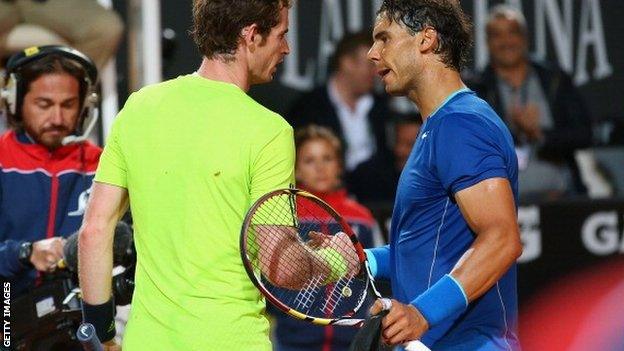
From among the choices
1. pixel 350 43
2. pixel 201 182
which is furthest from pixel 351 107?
pixel 201 182

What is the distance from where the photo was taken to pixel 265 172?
12.6 feet

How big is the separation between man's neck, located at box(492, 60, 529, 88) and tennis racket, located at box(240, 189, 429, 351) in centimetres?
415

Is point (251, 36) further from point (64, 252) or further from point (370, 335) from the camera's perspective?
point (64, 252)

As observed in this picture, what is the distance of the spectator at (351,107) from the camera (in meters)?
8.20

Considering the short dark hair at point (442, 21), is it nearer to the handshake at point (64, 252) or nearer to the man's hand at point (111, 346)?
the handshake at point (64, 252)

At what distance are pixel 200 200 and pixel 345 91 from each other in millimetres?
4561

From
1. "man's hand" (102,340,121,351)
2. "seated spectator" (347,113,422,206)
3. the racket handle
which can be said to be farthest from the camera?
"seated spectator" (347,113,422,206)

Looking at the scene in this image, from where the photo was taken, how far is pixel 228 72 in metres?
3.99

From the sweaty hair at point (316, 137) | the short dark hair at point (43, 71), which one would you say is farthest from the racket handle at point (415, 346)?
the sweaty hair at point (316, 137)

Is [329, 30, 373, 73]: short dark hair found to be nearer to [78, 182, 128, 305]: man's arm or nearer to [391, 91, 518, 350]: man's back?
[391, 91, 518, 350]: man's back

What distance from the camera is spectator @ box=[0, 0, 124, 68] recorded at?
689 cm

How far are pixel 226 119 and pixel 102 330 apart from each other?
81 cm

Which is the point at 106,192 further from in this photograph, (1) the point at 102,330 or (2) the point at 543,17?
(2) the point at 543,17

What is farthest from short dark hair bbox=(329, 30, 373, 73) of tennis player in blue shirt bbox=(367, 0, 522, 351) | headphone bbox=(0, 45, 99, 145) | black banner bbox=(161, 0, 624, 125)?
tennis player in blue shirt bbox=(367, 0, 522, 351)
